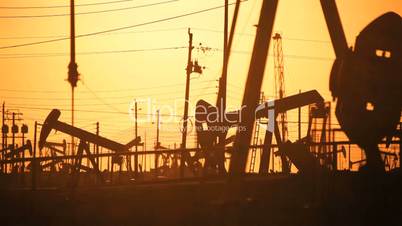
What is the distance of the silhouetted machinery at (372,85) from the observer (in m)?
14.1

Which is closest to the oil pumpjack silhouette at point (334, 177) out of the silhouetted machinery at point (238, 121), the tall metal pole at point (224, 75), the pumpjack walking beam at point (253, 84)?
the pumpjack walking beam at point (253, 84)

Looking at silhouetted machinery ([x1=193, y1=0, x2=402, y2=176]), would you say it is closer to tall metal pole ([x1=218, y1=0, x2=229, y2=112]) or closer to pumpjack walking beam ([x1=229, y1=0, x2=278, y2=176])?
pumpjack walking beam ([x1=229, y1=0, x2=278, y2=176])

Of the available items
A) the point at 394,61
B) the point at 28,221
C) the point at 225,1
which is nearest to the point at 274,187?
the point at 394,61

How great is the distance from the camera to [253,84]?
14.3 metres

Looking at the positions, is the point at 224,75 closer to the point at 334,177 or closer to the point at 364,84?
the point at 334,177

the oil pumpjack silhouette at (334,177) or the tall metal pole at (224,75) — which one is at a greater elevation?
the tall metal pole at (224,75)

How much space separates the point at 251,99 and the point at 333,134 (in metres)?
5.85

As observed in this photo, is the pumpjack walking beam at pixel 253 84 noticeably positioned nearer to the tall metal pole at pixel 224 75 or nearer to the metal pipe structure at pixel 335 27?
the metal pipe structure at pixel 335 27

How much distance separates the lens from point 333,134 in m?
19.7

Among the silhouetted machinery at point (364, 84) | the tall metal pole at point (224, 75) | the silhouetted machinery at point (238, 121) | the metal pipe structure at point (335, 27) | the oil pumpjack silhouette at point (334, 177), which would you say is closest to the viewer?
the oil pumpjack silhouette at point (334, 177)

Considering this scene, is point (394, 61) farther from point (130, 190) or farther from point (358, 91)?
point (130, 190)

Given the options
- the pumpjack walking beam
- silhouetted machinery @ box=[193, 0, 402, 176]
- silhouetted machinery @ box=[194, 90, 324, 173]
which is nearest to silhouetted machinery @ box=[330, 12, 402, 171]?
silhouetted machinery @ box=[193, 0, 402, 176]

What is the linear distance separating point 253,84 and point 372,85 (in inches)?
79.6

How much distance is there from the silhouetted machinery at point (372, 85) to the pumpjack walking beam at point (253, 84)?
1.35m
